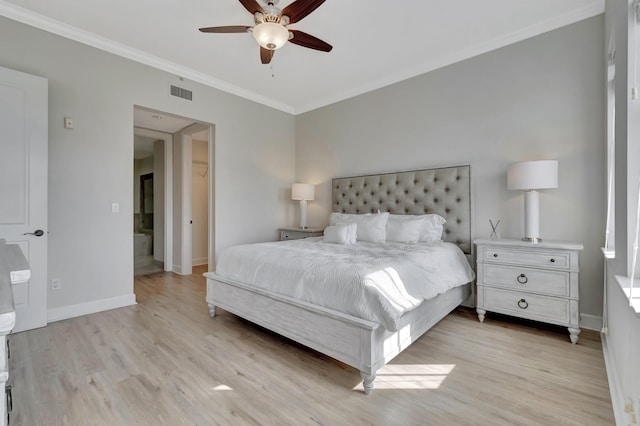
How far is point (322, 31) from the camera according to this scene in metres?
3.01

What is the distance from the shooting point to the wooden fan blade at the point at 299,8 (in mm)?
2101

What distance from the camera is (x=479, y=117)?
10.8ft

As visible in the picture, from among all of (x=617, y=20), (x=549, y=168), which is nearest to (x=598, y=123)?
(x=549, y=168)

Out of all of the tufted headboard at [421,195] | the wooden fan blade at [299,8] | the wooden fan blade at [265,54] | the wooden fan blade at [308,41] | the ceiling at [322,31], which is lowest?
the tufted headboard at [421,195]

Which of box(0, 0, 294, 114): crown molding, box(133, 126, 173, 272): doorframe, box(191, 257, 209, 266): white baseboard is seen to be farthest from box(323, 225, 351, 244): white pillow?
box(191, 257, 209, 266): white baseboard

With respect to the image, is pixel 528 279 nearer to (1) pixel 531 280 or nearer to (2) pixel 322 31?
(1) pixel 531 280

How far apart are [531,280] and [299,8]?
292cm

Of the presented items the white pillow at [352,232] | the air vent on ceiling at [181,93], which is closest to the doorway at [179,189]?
the air vent on ceiling at [181,93]

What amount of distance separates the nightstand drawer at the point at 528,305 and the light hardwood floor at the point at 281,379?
173mm

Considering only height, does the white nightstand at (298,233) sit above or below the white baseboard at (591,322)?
above

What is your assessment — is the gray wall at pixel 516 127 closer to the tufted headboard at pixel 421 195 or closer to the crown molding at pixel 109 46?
the tufted headboard at pixel 421 195

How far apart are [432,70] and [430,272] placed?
2.56m

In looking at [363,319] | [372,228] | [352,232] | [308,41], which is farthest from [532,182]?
[308,41]

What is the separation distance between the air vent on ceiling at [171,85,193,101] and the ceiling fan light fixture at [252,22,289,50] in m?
2.02
